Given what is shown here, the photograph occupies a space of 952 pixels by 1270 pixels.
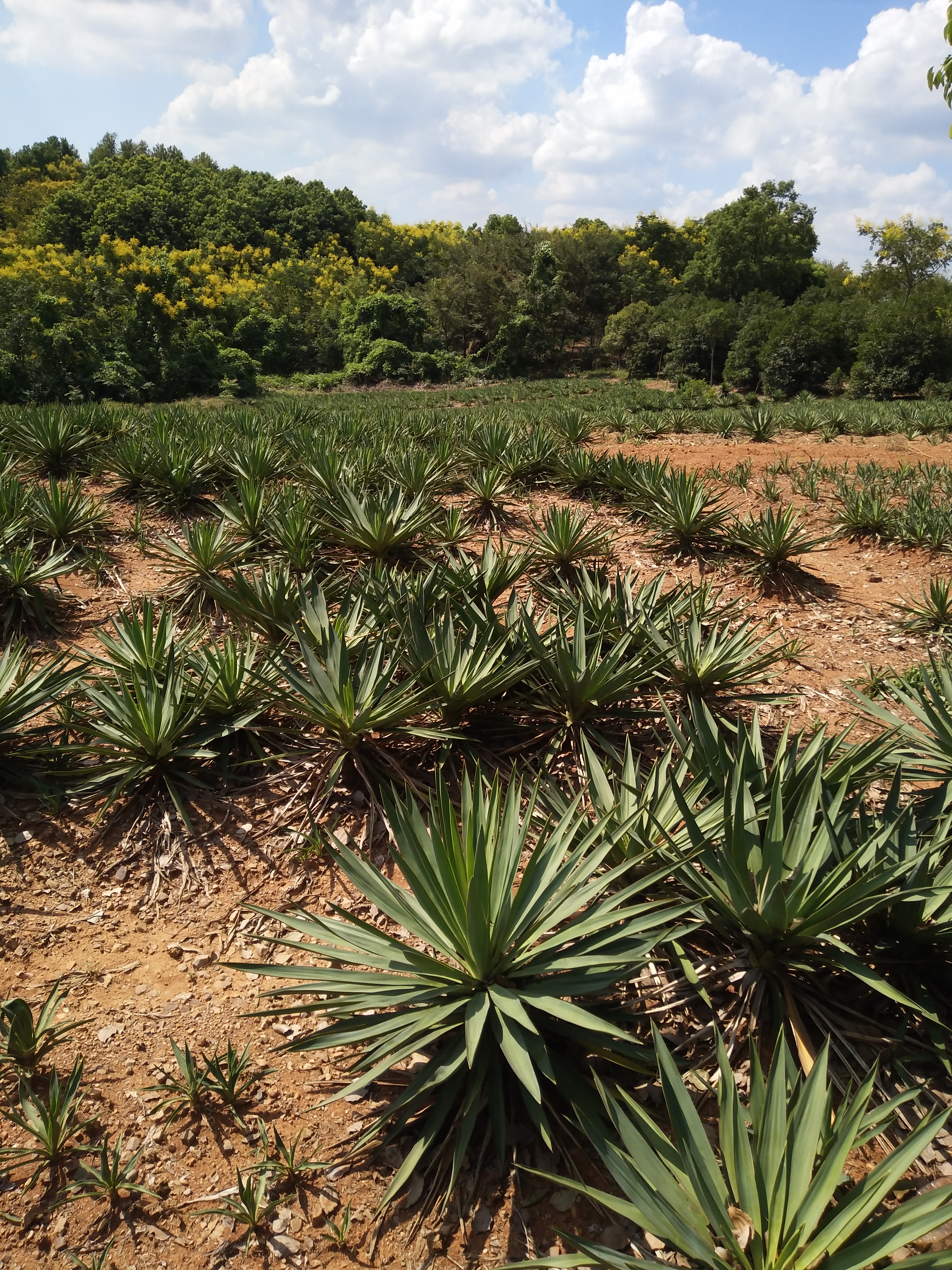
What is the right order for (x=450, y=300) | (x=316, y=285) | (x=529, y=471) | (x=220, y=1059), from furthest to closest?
(x=316, y=285), (x=450, y=300), (x=529, y=471), (x=220, y=1059)

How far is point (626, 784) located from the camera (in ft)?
8.73

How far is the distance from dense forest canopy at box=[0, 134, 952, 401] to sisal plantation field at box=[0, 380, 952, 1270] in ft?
96.2

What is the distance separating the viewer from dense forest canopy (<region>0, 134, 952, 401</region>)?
3162 cm

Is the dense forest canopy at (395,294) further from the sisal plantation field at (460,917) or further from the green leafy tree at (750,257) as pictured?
the sisal plantation field at (460,917)

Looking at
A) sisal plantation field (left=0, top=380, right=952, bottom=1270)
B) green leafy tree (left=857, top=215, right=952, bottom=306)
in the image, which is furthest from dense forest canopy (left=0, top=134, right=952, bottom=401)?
sisal plantation field (left=0, top=380, right=952, bottom=1270)

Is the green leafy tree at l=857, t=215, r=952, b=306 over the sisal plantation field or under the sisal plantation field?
over

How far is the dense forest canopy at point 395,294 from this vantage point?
31.6 m

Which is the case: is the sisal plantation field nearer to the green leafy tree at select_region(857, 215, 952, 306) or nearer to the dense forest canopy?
the dense forest canopy

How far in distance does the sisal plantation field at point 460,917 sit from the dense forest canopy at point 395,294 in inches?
1155

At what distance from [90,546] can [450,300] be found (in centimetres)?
5478

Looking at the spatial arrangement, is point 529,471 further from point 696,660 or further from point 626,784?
point 626,784

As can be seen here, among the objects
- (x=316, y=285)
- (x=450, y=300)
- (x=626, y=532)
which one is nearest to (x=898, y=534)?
(x=626, y=532)

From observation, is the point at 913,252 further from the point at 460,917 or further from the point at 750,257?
the point at 460,917

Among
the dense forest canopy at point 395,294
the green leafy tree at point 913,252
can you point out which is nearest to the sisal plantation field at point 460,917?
the dense forest canopy at point 395,294
